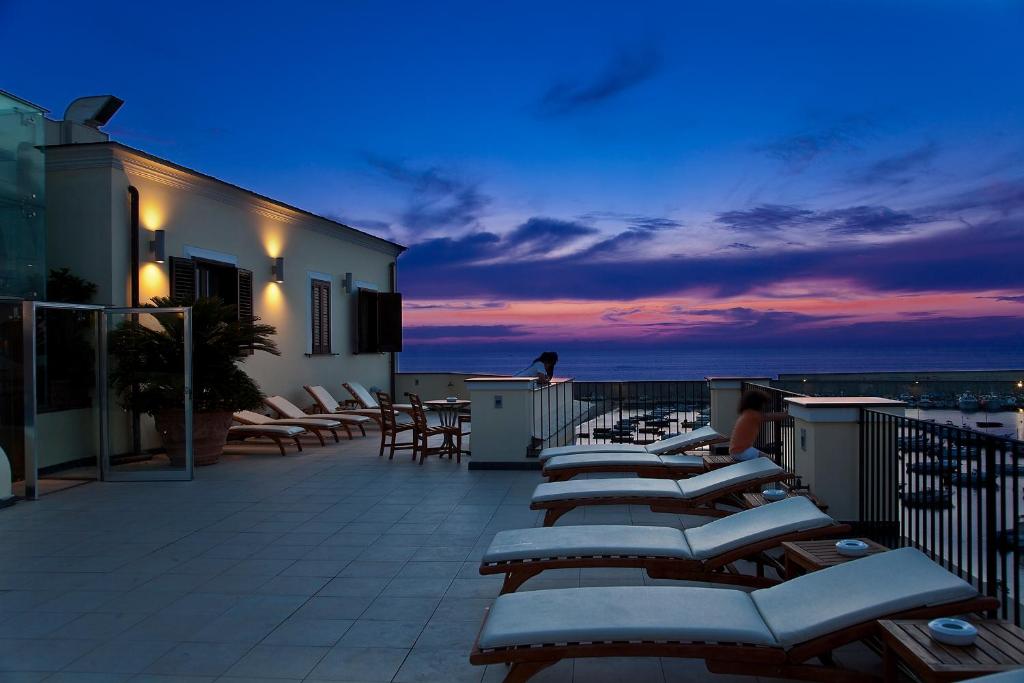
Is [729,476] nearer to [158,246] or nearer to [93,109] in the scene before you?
[158,246]

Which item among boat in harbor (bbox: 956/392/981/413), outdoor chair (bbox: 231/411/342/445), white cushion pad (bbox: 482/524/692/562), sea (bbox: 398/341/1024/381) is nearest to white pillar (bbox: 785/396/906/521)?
white cushion pad (bbox: 482/524/692/562)

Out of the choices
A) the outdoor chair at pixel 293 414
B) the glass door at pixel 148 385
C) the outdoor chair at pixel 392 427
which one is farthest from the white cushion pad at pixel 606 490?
the outdoor chair at pixel 293 414

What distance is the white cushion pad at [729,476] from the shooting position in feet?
16.9

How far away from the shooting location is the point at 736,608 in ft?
9.57

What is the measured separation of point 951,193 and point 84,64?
19328 mm

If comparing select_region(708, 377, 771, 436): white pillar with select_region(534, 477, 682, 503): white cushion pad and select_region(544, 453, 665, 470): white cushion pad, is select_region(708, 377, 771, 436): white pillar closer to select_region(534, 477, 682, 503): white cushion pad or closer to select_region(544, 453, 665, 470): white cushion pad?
select_region(544, 453, 665, 470): white cushion pad

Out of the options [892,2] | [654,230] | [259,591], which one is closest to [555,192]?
[654,230]

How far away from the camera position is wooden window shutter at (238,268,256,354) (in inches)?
473

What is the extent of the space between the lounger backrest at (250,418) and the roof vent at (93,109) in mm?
4761

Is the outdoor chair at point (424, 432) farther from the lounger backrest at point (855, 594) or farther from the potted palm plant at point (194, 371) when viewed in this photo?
the lounger backrest at point (855, 594)

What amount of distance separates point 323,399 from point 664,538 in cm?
1026

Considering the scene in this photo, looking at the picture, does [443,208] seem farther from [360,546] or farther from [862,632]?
[862,632]

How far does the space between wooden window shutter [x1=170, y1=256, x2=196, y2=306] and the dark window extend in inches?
141

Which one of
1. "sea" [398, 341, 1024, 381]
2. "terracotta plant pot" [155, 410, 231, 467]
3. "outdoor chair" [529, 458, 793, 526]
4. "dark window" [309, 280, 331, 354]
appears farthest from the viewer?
"sea" [398, 341, 1024, 381]
